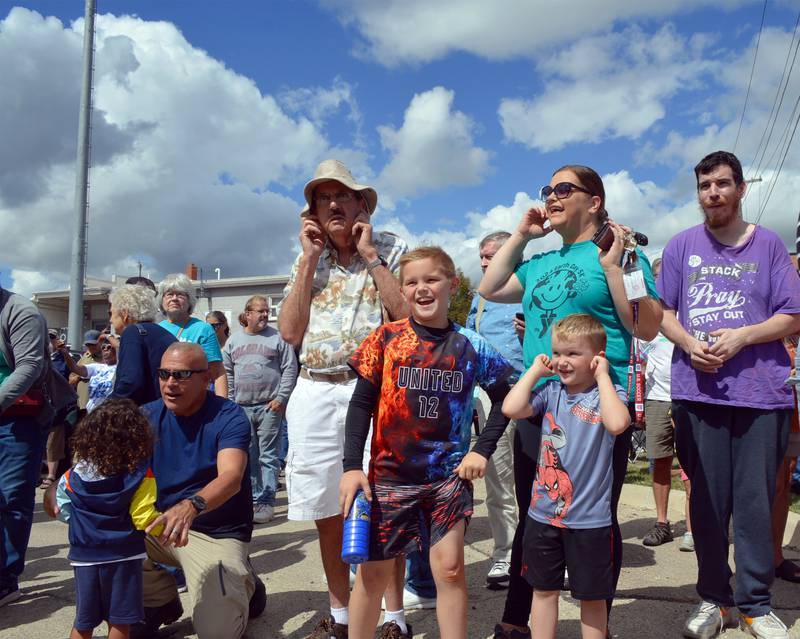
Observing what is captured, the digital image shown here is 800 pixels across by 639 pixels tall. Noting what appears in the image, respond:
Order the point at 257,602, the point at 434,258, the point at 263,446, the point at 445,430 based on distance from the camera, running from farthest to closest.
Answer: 1. the point at 263,446
2. the point at 257,602
3. the point at 434,258
4. the point at 445,430

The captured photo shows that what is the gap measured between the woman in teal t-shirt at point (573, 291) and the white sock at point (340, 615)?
74cm

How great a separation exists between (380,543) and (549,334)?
111cm

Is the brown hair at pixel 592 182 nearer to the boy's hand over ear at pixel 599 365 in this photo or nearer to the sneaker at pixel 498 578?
the boy's hand over ear at pixel 599 365

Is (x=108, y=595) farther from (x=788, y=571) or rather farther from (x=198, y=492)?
(x=788, y=571)

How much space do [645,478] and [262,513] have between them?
4512mm

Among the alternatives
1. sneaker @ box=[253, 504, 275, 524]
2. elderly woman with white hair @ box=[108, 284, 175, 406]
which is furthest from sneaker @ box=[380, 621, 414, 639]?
sneaker @ box=[253, 504, 275, 524]

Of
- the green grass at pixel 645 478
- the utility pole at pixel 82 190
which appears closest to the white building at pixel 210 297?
the utility pole at pixel 82 190

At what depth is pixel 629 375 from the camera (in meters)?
2.86

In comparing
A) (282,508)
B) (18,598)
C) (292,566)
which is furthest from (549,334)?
(282,508)

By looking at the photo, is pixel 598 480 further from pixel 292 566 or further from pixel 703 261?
pixel 292 566

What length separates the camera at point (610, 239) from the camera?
108 inches

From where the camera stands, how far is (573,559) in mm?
2615

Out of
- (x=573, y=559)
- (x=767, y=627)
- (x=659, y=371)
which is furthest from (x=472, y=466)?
(x=659, y=371)

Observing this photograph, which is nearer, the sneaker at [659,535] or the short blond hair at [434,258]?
the short blond hair at [434,258]
